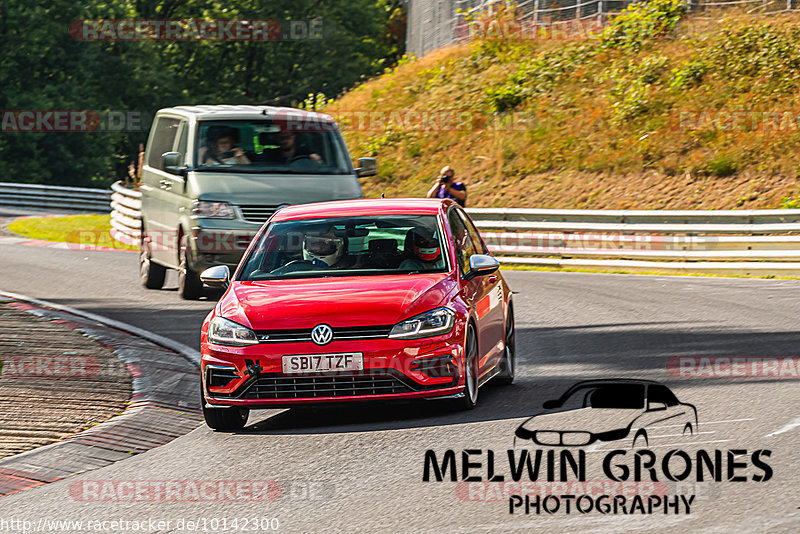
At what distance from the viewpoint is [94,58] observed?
175 ft

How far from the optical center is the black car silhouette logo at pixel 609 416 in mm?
7570

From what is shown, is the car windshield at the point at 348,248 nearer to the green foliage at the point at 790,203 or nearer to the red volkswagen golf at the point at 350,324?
the red volkswagen golf at the point at 350,324

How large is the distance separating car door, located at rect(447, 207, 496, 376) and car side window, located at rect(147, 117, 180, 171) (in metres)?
7.67

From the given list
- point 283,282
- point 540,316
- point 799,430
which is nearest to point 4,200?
point 540,316

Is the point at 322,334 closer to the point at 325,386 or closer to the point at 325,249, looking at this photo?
the point at 325,386

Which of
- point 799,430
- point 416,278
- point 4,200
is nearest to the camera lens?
point 799,430

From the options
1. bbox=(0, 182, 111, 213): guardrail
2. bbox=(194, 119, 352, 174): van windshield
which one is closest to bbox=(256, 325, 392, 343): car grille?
bbox=(194, 119, 352, 174): van windshield

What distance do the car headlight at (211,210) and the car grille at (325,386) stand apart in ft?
23.6

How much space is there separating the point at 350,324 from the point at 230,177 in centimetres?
772

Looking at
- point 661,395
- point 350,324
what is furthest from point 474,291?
point 661,395

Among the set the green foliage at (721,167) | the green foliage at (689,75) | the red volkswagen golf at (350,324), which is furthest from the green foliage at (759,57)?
the red volkswagen golf at (350,324)

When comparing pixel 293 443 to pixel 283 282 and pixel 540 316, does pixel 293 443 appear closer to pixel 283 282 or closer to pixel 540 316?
pixel 283 282

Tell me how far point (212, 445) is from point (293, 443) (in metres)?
0.54

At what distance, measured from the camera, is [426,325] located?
8.28m
